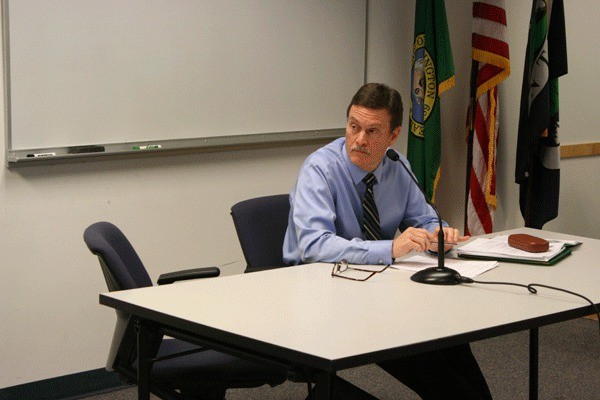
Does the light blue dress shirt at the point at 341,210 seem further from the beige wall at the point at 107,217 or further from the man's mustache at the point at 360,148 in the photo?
the beige wall at the point at 107,217

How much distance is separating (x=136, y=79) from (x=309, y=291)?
63.6 inches

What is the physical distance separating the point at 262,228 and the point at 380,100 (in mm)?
652

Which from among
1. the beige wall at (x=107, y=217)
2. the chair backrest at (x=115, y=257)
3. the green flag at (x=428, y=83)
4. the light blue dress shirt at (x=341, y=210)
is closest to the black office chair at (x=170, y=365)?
the chair backrest at (x=115, y=257)

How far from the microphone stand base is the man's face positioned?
1.99 ft

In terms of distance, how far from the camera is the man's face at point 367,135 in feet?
10.2

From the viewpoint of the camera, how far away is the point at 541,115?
4.58 metres

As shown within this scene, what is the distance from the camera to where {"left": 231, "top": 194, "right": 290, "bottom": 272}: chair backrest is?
3.28 meters

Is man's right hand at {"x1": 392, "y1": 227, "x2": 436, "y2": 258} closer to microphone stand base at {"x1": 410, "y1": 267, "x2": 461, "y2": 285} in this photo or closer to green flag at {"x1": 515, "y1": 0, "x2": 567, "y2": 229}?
microphone stand base at {"x1": 410, "y1": 267, "x2": 461, "y2": 285}

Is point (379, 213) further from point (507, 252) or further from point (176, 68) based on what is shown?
point (176, 68)

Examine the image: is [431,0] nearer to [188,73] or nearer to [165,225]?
[188,73]

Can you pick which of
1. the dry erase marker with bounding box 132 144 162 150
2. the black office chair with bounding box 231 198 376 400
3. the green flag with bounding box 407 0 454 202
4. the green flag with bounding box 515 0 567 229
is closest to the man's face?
the black office chair with bounding box 231 198 376 400

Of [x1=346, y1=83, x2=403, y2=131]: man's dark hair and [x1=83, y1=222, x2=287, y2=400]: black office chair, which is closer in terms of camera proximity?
[x1=83, y1=222, x2=287, y2=400]: black office chair

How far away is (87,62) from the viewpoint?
3.63 metres

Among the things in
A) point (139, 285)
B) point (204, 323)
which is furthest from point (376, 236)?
point (204, 323)
